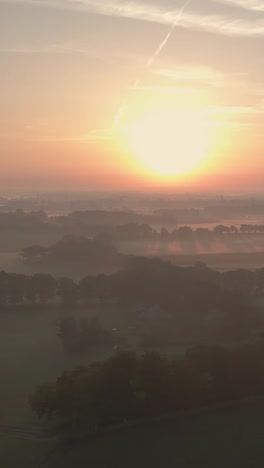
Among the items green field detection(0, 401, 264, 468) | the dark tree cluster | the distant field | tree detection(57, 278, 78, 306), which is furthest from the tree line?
green field detection(0, 401, 264, 468)

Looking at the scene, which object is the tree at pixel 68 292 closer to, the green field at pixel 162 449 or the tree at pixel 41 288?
the tree at pixel 41 288

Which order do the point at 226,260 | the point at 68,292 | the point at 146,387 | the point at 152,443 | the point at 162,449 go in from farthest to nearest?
the point at 226,260 < the point at 68,292 < the point at 146,387 < the point at 152,443 < the point at 162,449

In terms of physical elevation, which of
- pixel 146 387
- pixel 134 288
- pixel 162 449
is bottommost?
Result: pixel 162 449

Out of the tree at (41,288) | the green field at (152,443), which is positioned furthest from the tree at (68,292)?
the green field at (152,443)

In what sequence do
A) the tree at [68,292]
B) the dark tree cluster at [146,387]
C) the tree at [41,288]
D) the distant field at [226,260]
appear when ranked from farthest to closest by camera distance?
the distant field at [226,260] < the tree at [41,288] < the tree at [68,292] < the dark tree cluster at [146,387]

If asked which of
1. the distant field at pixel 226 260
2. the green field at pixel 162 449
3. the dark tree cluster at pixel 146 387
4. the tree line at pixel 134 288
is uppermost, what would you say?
the distant field at pixel 226 260

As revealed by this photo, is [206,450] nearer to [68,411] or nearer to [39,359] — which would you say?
[68,411]

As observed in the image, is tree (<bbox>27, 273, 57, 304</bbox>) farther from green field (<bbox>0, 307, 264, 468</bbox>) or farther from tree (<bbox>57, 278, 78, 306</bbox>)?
green field (<bbox>0, 307, 264, 468</bbox>)

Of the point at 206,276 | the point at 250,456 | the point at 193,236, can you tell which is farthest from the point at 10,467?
the point at 193,236

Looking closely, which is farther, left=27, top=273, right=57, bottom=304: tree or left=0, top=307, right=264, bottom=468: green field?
left=27, top=273, right=57, bottom=304: tree

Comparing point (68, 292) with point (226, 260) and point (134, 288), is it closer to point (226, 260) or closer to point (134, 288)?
point (134, 288)

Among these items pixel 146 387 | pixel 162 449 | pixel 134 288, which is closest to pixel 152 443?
pixel 162 449

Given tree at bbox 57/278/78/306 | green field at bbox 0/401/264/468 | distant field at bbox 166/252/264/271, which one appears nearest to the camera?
green field at bbox 0/401/264/468
